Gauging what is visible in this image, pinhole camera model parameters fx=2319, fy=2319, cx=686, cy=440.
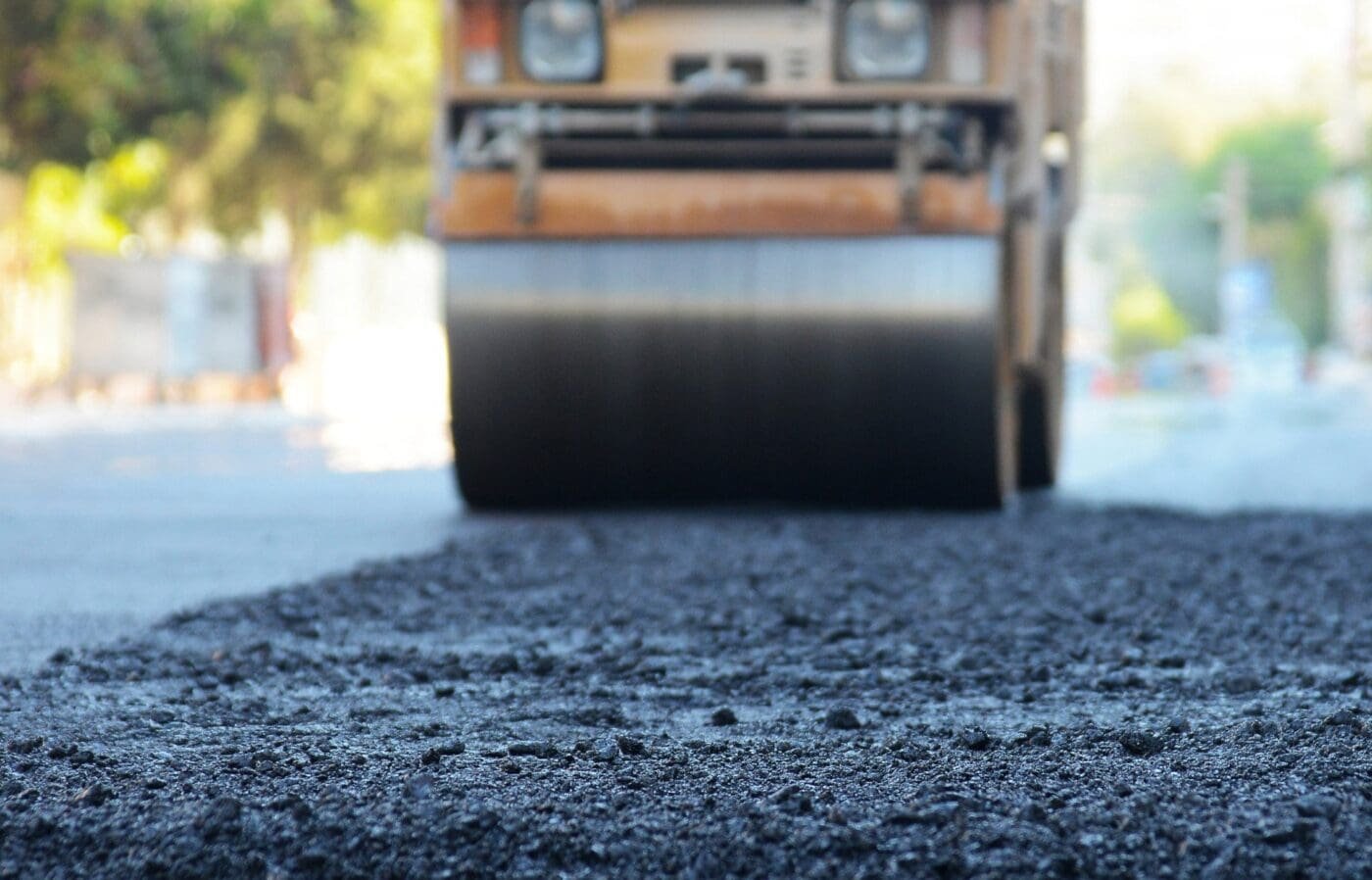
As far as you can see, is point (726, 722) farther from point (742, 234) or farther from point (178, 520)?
point (178, 520)

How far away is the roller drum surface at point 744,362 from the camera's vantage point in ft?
30.5

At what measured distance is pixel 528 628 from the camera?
247 inches

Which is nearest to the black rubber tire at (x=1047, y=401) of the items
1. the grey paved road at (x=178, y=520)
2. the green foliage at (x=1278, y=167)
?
the grey paved road at (x=178, y=520)

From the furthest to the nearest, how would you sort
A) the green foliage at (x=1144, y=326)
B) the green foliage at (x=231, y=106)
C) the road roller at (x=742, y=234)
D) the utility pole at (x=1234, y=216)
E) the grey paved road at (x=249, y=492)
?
the utility pole at (x=1234, y=216) < the green foliage at (x=1144, y=326) < the green foliage at (x=231, y=106) < the road roller at (x=742, y=234) < the grey paved road at (x=249, y=492)

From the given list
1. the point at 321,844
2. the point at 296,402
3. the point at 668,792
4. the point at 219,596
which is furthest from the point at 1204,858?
the point at 296,402

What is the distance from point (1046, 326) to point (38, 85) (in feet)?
47.4

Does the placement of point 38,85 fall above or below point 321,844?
above

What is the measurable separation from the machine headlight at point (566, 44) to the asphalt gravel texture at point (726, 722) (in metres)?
2.26

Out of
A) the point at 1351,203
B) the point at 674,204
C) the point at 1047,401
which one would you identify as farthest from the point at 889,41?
the point at 1351,203

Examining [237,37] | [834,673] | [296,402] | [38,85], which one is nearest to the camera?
[834,673]

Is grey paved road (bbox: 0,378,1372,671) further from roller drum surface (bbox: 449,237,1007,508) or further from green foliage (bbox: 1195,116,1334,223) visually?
green foliage (bbox: 1195,116,1334,223)

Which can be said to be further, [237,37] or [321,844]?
[237,37]

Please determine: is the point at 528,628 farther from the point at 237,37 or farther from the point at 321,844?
the point at 237,37

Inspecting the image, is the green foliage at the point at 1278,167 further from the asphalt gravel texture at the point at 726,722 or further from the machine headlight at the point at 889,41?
the asphalt gravel texture at the point at 726,722
